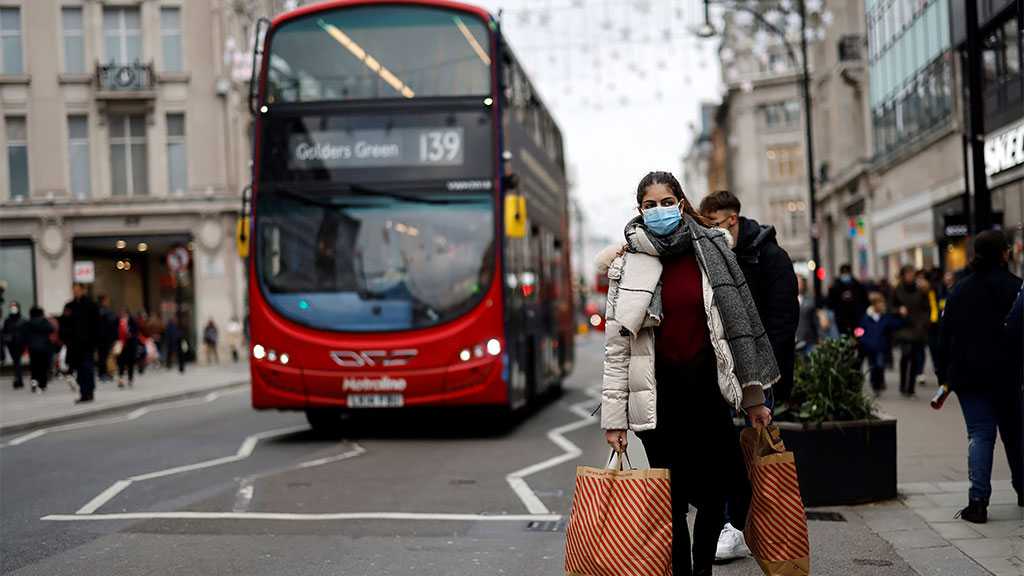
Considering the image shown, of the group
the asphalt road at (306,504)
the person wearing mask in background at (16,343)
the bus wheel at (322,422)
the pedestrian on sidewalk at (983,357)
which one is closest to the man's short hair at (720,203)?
the asphalt road at (306,504)

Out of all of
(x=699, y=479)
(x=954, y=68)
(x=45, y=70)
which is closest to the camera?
(x=699, y=479)

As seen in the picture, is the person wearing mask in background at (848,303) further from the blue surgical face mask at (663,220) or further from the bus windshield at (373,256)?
the blue surgical face mask at (663,220)

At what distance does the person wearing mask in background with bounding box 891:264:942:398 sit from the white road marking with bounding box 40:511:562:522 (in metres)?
10.1

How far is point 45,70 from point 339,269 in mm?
26305

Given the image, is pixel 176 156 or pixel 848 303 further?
pixel 176 156

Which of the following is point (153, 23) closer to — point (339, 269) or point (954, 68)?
point (954, 68)

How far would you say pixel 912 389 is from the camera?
17.1 m

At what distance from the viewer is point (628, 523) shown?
4.61m

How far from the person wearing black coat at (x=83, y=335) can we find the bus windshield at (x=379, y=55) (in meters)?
8.45

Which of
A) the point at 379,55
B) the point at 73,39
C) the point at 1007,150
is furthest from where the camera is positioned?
the point at 73,39

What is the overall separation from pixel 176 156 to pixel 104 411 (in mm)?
21142

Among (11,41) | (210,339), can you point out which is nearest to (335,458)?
(11,41)

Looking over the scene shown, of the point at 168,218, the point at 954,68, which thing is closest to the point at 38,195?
the point at 168,218

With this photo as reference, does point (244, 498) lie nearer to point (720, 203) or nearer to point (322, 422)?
point (720, 203)
